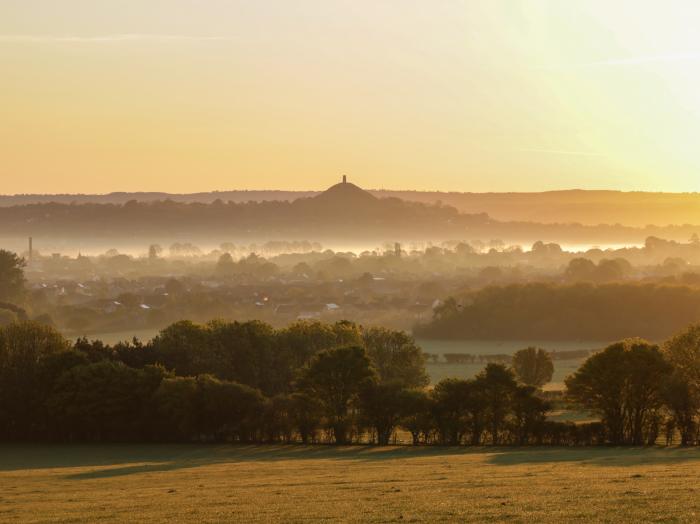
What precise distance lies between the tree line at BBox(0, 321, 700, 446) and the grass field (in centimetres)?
442

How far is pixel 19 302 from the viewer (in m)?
158

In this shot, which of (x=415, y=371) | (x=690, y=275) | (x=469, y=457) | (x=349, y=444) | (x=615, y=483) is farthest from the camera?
(x=690, y=275)

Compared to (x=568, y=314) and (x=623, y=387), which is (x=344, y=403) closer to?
(x=623, y=387)

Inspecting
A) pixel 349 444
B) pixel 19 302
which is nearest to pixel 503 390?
pixel 349 444

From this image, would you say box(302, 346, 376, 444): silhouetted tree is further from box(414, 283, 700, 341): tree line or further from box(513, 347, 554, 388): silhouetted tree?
box(414, 283, 700, 341): tree line

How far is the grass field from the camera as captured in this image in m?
29.4

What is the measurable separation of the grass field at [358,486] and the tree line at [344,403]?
442cm

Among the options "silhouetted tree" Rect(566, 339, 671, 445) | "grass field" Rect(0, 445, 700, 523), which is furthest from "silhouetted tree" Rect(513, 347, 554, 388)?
"grass field" Rect(0, 445, 700, 523)

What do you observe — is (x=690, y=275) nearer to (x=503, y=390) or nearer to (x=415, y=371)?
(x=415, y=371)

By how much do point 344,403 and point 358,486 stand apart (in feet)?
86.8

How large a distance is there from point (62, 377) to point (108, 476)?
22.9m

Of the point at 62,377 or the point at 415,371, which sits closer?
the point at 62,377

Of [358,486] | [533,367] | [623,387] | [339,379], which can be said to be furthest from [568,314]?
[358,486]

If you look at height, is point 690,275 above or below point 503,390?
above
